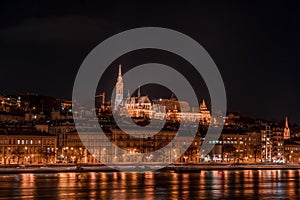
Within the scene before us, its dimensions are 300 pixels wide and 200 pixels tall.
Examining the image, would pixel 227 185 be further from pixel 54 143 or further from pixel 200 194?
pixel 54 143

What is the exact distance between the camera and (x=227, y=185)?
35.7 m

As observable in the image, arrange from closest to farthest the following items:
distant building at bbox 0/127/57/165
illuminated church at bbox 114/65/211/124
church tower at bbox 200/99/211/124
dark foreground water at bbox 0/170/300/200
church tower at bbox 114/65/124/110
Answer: dark foreground water at bbox 0/170/300/200
distant building at bbox 0/127/57/165
illuminated church at bbox 114/65/211/124
church tower at bbox 200/99/211/124
church tower at bbox 114/65/124/110

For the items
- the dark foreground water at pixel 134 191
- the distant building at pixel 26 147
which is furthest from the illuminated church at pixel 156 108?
the dark foreground water at pixel 134 191

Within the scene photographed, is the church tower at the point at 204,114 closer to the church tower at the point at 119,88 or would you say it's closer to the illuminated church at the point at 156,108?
the illuminated church at the point at 156,108

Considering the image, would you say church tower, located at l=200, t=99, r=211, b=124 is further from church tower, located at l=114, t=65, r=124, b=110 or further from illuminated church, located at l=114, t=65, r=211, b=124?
church tower, located at l=114, t=65, r=124, b=110

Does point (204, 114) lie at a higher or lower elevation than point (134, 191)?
higher

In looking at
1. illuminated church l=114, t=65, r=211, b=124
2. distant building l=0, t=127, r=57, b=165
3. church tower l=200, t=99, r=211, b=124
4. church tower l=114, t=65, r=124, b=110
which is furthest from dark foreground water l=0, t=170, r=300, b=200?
church tower l=114, t=65, r=124, b=110

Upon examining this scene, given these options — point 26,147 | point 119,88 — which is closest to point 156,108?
point 119,88

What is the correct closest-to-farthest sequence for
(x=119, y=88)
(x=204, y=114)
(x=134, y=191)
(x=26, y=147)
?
(x=134, y=191) → (x=26, y=147) → (x=204, y=114) → (x=119, y=88)

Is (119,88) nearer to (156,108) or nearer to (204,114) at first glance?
(156,108)

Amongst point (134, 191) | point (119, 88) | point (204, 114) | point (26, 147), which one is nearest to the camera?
point (134, 191)

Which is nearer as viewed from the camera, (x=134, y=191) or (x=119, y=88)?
(x=134, y=191)

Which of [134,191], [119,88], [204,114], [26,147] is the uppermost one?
[119,88]

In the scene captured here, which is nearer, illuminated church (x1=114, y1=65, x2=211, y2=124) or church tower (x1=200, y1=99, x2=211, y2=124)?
illuminated church (x1=114, y1=65, x2=211, y2=124)
